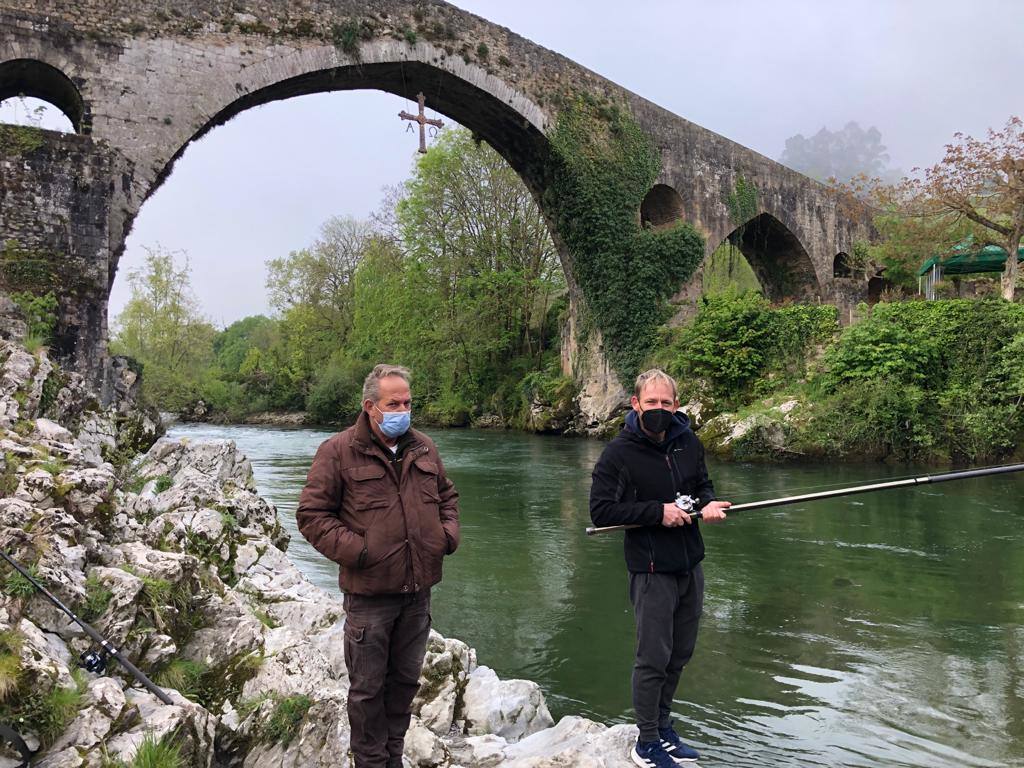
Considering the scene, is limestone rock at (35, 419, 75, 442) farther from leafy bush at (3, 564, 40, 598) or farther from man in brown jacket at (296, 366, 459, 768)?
man in brown jacket at (296, 366, 459, 768)

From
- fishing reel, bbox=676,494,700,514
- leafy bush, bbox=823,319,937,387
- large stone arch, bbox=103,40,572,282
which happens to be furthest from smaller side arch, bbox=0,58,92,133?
leafy bush, bbox=823,319,937,387

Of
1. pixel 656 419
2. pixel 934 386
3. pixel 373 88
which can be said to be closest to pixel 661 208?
pixel 373 88

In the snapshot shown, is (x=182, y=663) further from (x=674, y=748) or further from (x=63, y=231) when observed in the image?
(x=63, y=231)

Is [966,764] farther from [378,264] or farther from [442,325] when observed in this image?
[378,264]

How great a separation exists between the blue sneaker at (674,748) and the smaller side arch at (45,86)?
14361 mm

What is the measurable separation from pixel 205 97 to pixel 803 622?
45.2 ft

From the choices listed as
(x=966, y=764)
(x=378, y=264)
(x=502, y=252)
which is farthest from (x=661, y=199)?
(x=966, y=764)

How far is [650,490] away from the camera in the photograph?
10.0 ft

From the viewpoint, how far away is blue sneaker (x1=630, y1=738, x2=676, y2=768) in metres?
2.90

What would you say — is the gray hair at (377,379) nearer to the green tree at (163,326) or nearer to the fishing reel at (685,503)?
the fishing reel at (685,503)

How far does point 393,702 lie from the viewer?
9.14 ft

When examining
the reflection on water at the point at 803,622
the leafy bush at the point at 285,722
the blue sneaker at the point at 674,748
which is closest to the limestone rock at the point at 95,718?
the leafy bush at the point at 285,722

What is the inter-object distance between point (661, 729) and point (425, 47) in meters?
16.3

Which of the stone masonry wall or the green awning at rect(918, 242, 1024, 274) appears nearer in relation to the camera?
the stone masonry wall
